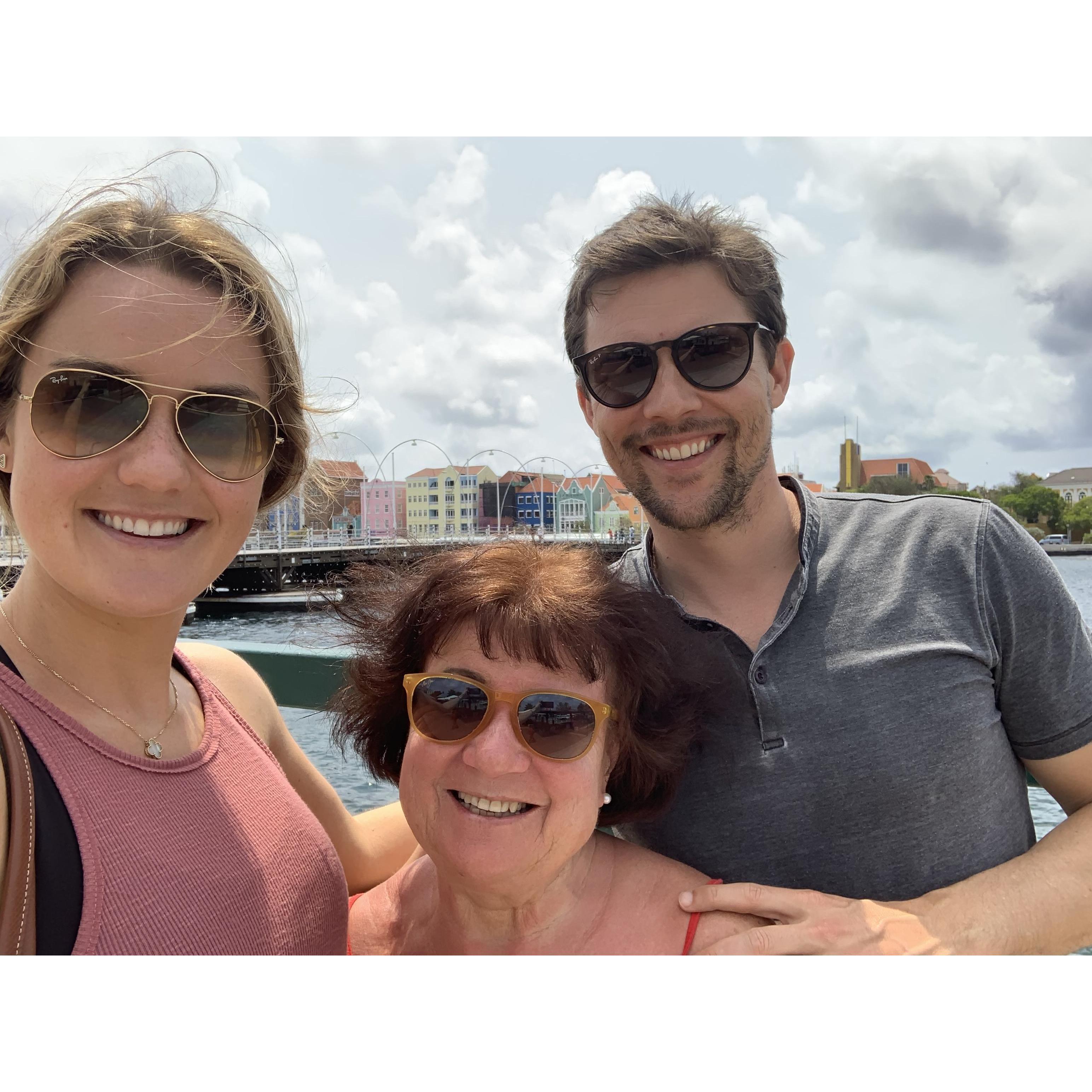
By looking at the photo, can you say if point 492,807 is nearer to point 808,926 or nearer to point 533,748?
point 533,748

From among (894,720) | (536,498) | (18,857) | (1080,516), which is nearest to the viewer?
(18,857)

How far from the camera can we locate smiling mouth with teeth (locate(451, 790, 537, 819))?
148 cm

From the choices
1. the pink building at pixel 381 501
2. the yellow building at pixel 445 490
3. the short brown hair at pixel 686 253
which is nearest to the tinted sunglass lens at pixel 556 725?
the short brown hair at pixel 686 253

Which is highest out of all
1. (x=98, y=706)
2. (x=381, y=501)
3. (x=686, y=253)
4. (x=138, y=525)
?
(x=686, y=253)

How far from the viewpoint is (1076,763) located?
180cm

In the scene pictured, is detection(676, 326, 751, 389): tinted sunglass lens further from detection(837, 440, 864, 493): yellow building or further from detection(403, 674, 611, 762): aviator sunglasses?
detection(837, 440, 864, 493): yellow building

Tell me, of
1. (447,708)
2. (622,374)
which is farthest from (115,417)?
(622,374)

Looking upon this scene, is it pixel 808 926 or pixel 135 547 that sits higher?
pixel 135 547

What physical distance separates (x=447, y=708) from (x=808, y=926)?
2.63 feet

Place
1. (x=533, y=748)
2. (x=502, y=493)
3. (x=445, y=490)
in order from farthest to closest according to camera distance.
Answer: (x=445, y=490), (x=502, y=493), (x=533, y=748)

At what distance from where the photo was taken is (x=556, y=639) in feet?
4.96

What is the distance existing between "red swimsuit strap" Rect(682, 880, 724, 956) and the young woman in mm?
696

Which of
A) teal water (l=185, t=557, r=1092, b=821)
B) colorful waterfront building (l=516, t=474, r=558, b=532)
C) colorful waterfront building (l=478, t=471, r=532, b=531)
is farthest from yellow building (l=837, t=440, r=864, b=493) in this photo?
colorful waterfront building (l=478, t=471, r=532, b=531)
